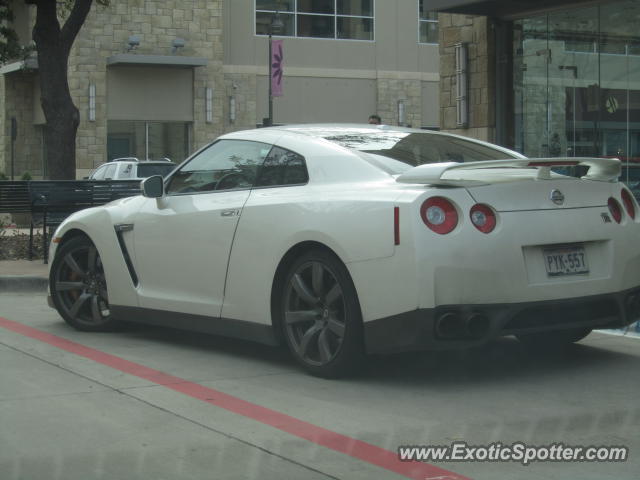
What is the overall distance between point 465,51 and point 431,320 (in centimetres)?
998

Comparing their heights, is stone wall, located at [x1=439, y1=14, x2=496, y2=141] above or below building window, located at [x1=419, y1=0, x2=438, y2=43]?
below

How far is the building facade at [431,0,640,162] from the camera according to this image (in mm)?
13281

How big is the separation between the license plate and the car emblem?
26cm

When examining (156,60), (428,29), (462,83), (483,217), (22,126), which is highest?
(428,29)

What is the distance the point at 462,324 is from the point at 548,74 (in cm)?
919

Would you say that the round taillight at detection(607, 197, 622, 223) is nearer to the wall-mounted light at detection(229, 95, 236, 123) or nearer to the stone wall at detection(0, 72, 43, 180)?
the wall-mounted light at detection(229, 95, 236, 123)

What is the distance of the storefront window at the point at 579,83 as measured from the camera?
43.3ft

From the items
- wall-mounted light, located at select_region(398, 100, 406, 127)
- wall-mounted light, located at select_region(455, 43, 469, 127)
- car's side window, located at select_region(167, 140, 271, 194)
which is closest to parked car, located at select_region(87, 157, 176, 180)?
wall-mounted light, located at select_region(455, 43, 469, 127)

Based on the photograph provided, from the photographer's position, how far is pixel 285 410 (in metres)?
5.55

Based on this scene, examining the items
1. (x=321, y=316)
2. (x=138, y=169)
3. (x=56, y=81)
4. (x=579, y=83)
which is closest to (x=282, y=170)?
(x=321, y=316)

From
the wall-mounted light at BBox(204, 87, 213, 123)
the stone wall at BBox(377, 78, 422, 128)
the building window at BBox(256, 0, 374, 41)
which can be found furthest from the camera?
the stone wall at BBox(377, 78, 422, 128)

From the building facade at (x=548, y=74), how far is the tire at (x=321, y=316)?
7.89 meters

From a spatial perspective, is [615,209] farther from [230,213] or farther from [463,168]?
[230,213]

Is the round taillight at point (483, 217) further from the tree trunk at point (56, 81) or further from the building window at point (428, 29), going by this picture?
the building window at point (428, 29)
